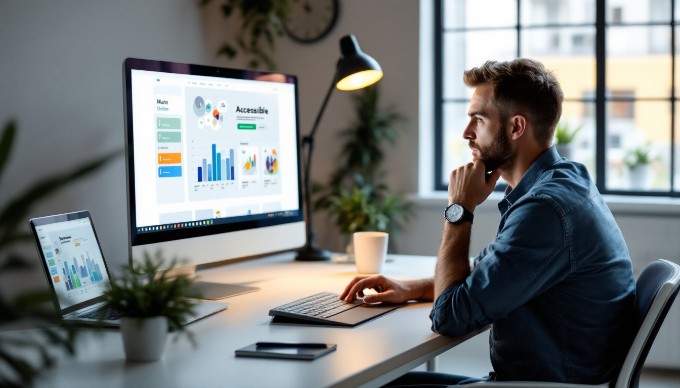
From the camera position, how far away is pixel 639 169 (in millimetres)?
3889

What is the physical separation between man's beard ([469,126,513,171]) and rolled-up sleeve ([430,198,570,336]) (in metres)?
0.31

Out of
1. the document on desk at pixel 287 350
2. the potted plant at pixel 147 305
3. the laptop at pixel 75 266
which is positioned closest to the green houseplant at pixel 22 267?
the potted plant at pixel 147 305

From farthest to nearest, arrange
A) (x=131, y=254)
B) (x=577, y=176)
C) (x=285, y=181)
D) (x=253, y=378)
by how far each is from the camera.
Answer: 1. (x=285, y=181)
2. (x=131, y=254)
3. (x=577, y=176)
4. (x=253, y=378)

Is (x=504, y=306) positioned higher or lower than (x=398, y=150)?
lower

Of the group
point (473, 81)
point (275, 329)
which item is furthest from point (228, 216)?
point (473, 81)

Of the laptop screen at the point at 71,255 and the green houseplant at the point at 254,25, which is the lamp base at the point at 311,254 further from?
the green houseplant at the point at 254,25

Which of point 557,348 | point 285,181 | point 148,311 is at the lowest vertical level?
point 557,348

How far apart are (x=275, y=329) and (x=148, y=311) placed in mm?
374

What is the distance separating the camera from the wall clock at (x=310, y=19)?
396 centimetres

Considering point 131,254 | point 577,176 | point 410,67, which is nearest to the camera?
point 577,176

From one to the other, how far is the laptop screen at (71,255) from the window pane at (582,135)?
251cm

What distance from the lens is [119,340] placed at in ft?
5.60

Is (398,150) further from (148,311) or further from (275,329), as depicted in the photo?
(148,311)

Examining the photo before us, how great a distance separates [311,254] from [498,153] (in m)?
0.95
